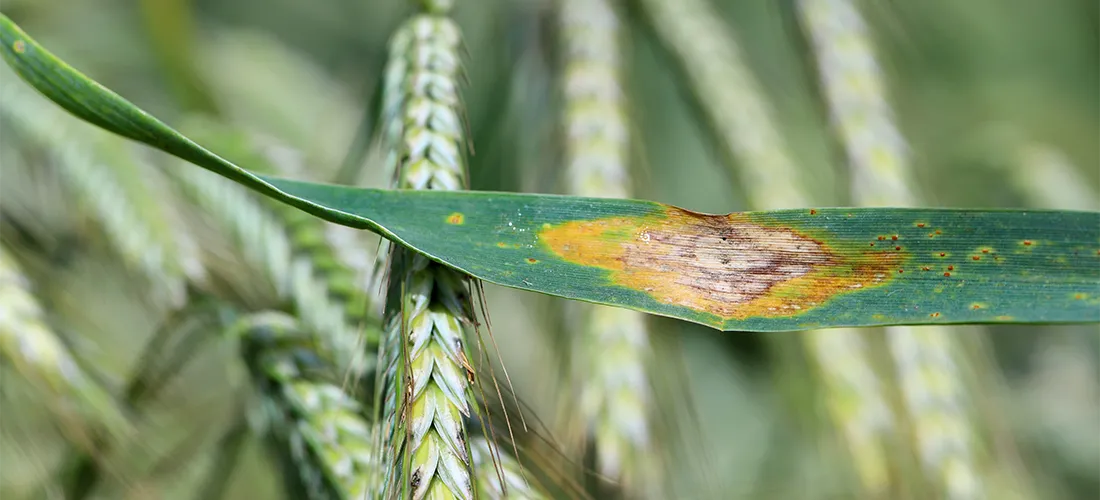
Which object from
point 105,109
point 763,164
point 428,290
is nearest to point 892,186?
point 763,164

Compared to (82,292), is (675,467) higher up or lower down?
lower down

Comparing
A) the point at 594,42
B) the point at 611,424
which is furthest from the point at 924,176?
the point at 611,424

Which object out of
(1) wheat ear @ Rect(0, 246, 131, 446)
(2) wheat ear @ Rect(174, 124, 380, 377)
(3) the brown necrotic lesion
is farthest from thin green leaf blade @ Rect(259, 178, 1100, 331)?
(1) wheat ear @ Rect(0, 246, 131, 446)

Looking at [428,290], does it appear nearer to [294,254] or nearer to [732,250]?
[732,250]

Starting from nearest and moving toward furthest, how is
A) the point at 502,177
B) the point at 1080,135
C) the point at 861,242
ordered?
the point at 861,242 < the point at 502,177 < the point at 1080,135

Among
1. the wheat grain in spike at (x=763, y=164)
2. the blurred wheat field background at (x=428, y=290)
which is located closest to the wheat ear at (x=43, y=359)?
the blurred wheat field background at (x=428, y=290)

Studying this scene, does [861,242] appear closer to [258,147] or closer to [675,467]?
[675,467]
